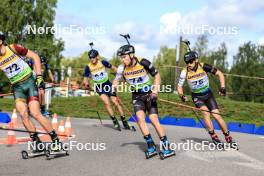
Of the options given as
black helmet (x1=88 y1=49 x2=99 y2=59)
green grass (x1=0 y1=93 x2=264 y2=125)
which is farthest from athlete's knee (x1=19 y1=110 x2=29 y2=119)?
green grass (x1=0 y1=93 x2=264 y2=125)

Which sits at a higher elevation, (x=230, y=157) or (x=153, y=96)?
(x=153, y=96)

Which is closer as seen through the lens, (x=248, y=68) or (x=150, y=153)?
(x=150, y=153)

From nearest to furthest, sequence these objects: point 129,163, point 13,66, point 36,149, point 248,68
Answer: point 129,163
point 13,66
point 36,149
point 248,68

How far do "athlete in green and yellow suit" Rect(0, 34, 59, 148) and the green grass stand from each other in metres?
12.4

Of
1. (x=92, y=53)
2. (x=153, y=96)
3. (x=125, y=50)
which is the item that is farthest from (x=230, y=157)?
(x=92, y=53)

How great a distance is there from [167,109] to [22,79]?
580 inches

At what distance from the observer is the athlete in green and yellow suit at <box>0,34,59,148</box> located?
7508mm

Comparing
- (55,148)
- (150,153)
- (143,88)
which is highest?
(143,88)

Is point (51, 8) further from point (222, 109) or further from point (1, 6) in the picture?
point (222, 109)

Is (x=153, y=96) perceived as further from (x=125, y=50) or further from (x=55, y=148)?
(x=55, y=148)

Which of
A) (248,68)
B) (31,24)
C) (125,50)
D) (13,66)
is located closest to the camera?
(13,66)

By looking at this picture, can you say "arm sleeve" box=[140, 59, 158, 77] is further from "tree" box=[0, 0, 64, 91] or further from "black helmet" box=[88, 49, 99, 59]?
"tree" box=[0, 0, 64, 91]

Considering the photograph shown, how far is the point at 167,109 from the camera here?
71.6 feet

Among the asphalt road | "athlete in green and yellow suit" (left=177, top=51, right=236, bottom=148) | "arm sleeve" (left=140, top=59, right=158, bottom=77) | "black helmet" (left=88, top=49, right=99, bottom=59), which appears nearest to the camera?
the asphalt road
